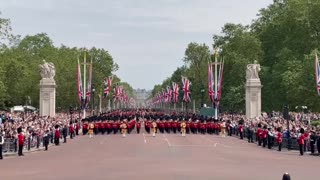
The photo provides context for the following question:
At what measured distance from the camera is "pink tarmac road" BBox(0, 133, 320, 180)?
21.5 metres

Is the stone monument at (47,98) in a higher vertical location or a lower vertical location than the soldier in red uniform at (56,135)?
higher

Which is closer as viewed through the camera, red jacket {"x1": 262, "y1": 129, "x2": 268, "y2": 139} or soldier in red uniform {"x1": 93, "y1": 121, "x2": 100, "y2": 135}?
red jacket {"x1": 262, "y1": 129, "x2": 268, "y2": 139}

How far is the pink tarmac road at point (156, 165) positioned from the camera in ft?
70.6

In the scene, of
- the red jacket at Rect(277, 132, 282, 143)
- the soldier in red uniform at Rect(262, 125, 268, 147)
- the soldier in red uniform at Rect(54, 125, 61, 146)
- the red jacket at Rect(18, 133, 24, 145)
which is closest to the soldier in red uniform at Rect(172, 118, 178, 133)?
the soldier in red uniform at Rect(262, 125, 268, 147)

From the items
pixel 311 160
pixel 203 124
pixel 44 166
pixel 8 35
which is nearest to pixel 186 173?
pixel 44 166

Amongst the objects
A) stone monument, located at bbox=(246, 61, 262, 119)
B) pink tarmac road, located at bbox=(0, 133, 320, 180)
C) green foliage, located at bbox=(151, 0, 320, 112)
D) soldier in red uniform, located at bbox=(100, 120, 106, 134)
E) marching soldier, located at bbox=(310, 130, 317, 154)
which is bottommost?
pink tarmac road, located at bbox=(0, 133, 320, 180)

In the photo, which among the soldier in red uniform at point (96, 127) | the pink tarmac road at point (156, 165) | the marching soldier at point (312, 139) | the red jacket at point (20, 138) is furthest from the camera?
the soldier in red uniform at point (96, 127)

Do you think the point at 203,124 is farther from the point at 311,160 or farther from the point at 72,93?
the point at 72,93

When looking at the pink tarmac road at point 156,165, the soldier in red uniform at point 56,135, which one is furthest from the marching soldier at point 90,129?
the pink tarmac road at point 156,165

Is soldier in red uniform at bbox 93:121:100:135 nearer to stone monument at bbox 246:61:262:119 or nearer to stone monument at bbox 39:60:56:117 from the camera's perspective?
stone monument at bbox 39:60:56:117

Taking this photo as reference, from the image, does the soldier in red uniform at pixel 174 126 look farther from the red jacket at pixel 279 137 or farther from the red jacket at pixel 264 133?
the red jacket at pixel 279 137

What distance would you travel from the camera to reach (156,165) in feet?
83.3

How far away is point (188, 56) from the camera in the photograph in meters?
133

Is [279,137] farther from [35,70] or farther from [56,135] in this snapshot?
[35,70]
